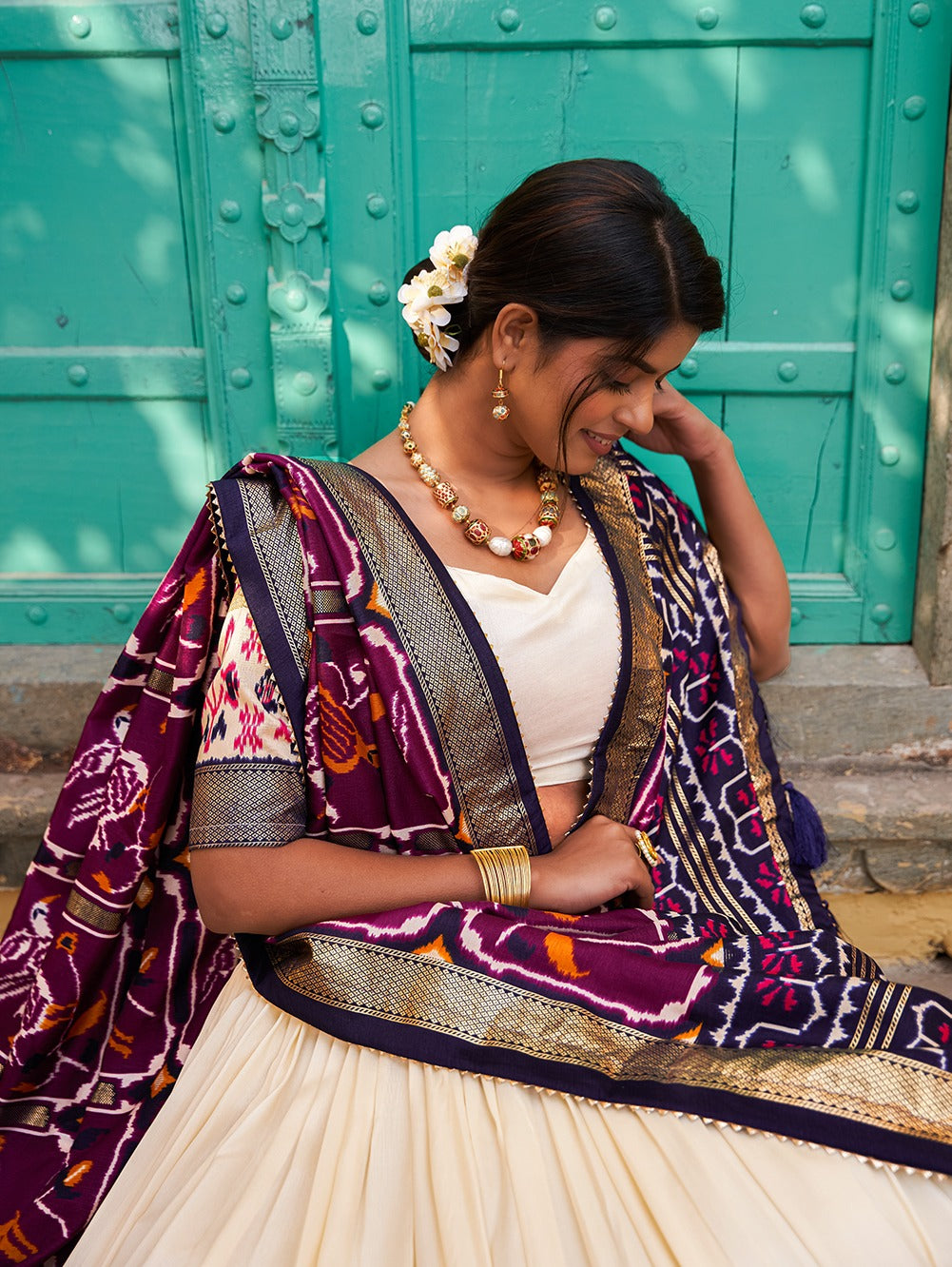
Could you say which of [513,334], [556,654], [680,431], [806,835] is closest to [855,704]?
[806,835]

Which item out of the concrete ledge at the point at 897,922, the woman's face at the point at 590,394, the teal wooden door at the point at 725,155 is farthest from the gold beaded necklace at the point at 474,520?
the concrete ledge at the point at 897,922

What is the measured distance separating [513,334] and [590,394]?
0.14m

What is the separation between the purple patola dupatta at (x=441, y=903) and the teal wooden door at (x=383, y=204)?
0.51 m

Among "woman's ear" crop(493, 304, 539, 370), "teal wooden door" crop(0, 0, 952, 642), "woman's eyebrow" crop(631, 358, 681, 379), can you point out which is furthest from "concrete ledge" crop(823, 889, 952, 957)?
"woman's ear" crop(493, 304, 539, 370)

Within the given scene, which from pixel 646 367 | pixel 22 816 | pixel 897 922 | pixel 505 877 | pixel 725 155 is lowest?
pixel 897 922

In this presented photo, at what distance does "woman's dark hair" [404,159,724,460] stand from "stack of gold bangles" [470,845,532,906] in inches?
24.1

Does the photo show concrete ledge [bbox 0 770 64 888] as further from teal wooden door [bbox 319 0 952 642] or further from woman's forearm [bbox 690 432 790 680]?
woman's forearm [bbox 690 432 790 680]

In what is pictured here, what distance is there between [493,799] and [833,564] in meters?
1.10

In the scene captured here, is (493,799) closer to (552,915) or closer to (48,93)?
(552,915)

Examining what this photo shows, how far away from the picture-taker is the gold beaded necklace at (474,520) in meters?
1.61

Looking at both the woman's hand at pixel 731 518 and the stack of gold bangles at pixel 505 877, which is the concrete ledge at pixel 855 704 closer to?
the woman's hand at pixel 731 518

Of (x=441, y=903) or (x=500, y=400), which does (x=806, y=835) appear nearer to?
(x=441, y=903)

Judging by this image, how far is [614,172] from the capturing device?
146cm

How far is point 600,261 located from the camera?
1412mm
